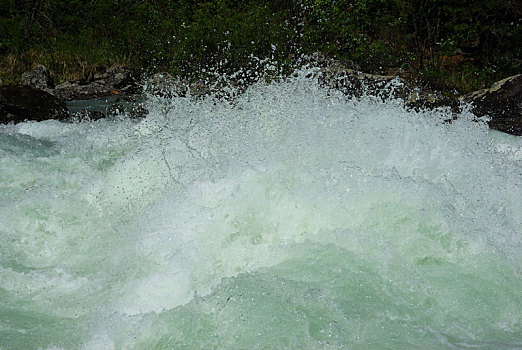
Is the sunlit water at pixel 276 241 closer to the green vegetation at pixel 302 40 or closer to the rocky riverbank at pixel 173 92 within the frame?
the rocky riverbank at pixel 173 92

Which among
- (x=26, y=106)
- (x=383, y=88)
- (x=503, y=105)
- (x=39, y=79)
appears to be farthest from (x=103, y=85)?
(x=503, y=105)

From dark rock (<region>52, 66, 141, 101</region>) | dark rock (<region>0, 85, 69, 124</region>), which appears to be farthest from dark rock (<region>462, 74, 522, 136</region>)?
dark rock (<region>52, 66, 141, 101</region>)

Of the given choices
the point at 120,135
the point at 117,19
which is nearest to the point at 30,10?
the point at 117,19

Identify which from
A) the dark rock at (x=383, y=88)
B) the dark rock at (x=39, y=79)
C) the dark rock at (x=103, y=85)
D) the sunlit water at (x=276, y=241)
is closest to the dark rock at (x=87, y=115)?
the dark rock at (x=103, y=85)

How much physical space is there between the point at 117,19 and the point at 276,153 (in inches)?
526

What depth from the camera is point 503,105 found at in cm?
800

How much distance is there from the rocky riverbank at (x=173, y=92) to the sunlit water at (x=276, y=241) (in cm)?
326

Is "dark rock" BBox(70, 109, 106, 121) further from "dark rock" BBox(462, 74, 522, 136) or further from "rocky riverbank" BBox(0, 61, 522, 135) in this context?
"dark rock" BBox(462, 74, 522, 136)

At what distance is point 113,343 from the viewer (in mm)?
2357

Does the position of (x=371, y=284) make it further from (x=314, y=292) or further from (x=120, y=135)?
(x=120, y=135)

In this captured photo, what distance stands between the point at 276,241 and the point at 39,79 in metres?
10.3

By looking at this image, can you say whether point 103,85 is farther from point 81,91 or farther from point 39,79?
point 39,79

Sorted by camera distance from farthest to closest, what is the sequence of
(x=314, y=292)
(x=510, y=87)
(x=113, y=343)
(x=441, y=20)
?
(x=441, y=20)
(x=510, y=87)
(x=314, y=292)
(x=113, y=343)

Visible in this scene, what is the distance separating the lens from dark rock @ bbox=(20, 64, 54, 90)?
11305 mm
